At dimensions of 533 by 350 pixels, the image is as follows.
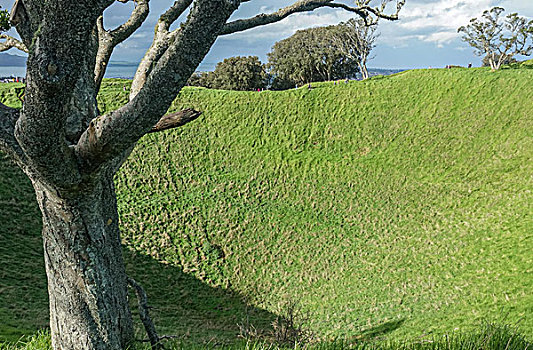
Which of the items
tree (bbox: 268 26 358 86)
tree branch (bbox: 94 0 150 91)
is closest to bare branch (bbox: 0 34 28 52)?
tree branch (bbox: 94 0 150 91)

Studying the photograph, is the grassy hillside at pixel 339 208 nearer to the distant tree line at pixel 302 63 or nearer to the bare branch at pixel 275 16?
the bare branch at pixel 275 16

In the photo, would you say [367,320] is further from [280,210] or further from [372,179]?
[372,179]

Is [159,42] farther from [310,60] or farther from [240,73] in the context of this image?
[310,60]

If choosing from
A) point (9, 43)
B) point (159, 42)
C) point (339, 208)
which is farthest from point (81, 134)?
point (339, 208)

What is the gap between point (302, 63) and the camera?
186 feet

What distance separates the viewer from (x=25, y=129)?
124 inches

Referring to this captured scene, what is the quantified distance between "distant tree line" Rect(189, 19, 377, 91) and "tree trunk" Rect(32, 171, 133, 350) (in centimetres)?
4842

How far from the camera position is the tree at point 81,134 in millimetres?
2797

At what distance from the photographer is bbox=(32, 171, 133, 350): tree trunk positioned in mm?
4023

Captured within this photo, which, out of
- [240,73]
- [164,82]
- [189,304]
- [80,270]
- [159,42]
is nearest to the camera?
[164,82]

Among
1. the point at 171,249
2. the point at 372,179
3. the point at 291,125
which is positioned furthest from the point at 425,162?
the point at 171,249

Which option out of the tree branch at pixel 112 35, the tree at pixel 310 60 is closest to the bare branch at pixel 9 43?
the tree branch at pixel 112 35

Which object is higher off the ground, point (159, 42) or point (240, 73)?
point (240, 73)

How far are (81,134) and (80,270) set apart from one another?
5.05 ft
